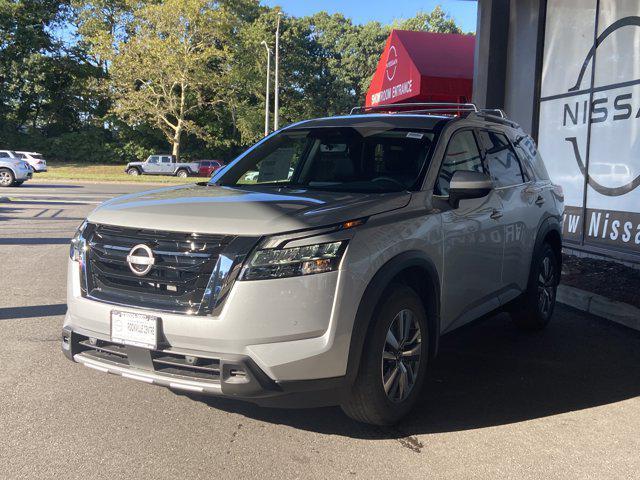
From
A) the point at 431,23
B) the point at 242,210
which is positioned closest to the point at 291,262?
the point at 242,210

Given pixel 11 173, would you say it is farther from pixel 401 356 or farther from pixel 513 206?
pixel 401 356

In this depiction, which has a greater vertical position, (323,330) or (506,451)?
(323,330)

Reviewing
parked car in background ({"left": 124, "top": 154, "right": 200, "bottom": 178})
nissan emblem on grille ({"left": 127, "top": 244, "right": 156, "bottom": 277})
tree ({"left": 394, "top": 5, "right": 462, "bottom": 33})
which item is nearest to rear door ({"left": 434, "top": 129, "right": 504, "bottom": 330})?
nissan emblem on grille ({"left": 127, "top": 244, "right": 156, "bottom": 277})

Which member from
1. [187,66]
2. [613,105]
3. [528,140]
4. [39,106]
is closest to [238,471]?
[528,140]

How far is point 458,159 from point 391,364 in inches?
67.3

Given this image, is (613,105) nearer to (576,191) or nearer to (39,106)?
(576,191)

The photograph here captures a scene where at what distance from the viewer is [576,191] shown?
9945 millimetres

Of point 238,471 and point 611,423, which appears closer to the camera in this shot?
point 238,471

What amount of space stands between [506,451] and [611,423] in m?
0.92

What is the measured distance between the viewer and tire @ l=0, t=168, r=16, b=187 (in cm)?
2502

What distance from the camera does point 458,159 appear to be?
14.5 feet

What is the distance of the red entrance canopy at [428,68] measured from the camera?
13007 millimetres

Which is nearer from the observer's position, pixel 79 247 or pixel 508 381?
pixel 79 247

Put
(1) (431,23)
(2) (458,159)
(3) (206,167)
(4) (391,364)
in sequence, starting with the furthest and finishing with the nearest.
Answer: (1) (431,23)
(3) (206,167)
(2) (458,159)
(4) (391,364)
